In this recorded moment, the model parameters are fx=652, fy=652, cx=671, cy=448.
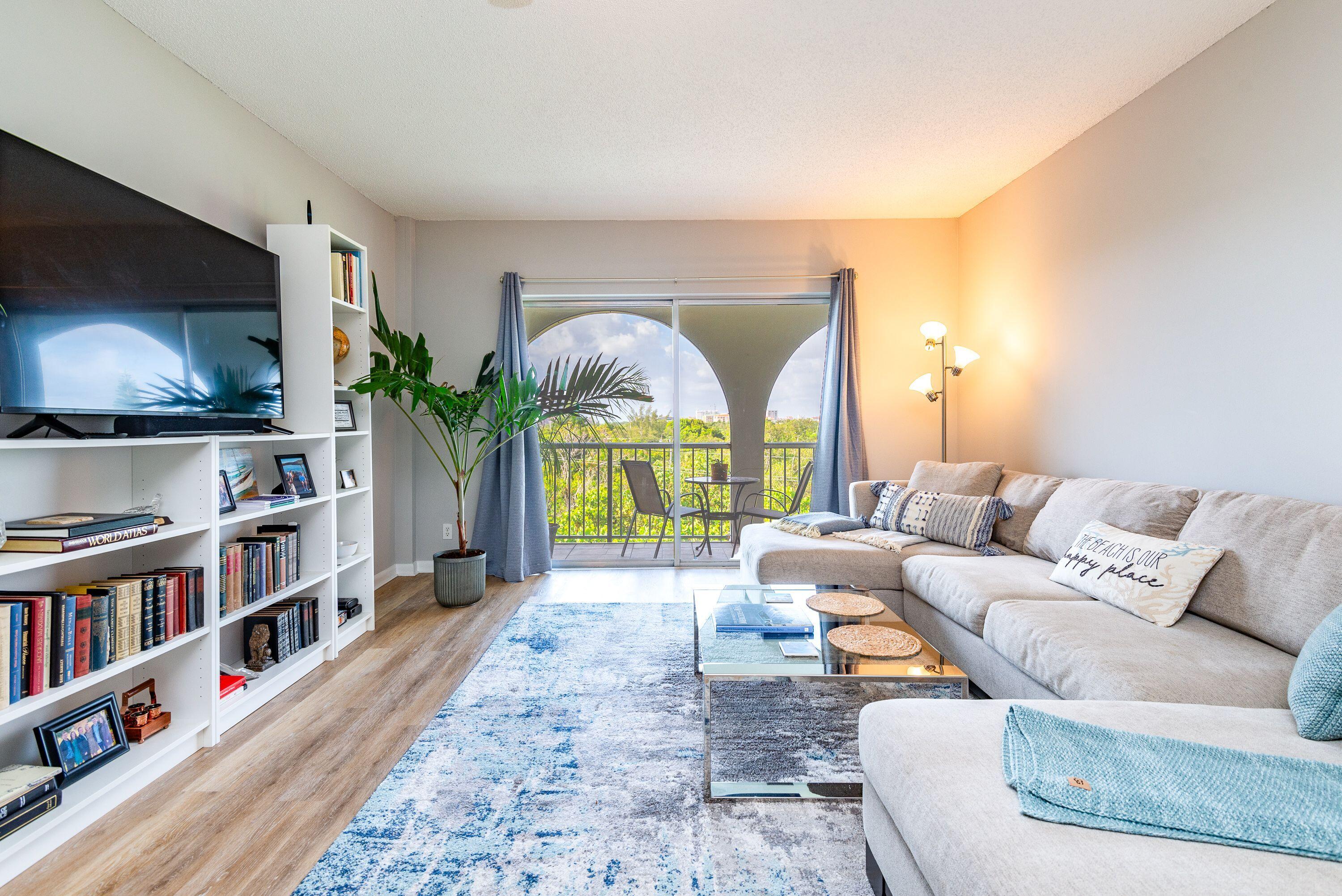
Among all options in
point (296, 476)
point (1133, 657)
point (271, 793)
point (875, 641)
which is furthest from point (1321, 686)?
point (296, 476)

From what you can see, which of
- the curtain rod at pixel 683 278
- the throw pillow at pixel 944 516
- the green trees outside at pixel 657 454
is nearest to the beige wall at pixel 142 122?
the curtain rod at pixel 683 278

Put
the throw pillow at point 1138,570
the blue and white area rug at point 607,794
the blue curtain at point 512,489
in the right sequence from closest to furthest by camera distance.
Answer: the blue and white area rug at point 607,794, the throw pillow at point 1138,570, the blue curtain at point 512,489

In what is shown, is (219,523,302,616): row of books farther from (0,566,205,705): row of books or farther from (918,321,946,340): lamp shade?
(918,321,946,340): lamp shade

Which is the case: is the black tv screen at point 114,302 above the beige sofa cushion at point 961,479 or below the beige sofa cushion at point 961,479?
above

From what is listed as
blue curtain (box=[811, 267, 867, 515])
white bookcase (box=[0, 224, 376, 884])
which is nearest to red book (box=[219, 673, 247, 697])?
white bookcase (box=[0, 224, 376, 884])

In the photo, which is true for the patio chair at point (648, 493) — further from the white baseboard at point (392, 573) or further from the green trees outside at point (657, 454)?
the white baseboard at point (392, 573)

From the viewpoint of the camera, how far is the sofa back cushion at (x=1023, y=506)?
3.26 metres

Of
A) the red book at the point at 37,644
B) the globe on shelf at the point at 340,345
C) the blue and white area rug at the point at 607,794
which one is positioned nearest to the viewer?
the blue and white area rug at the point at 607,794

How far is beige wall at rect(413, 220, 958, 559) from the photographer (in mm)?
4680

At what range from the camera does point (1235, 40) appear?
2.43 meters

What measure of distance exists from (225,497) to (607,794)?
1.84 meters

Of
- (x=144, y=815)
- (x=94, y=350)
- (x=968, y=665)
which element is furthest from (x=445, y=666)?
(x=968, y=665)

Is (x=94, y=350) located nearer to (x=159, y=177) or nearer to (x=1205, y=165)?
(x=159, y=177)

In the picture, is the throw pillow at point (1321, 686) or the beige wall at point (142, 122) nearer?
the throw pillow at point (1321, 686)
